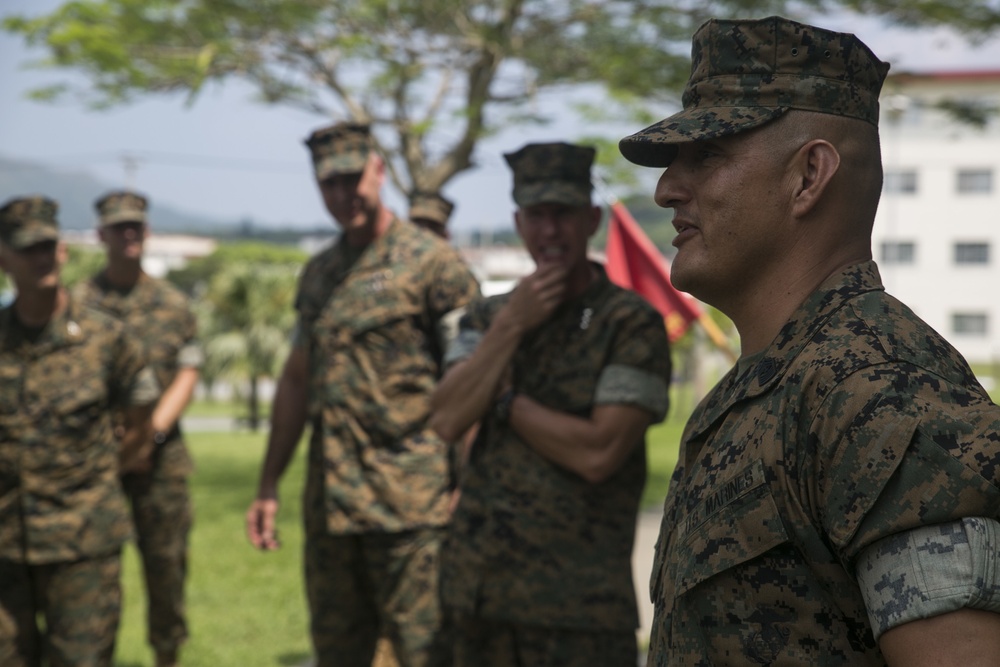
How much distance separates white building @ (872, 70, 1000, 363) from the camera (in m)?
48.5

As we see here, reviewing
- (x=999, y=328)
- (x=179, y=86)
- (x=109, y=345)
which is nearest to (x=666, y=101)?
(x=179, y=86)

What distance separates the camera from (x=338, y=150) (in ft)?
14.5

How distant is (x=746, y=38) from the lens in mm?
1713

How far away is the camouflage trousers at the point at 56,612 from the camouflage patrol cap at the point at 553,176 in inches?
89.7

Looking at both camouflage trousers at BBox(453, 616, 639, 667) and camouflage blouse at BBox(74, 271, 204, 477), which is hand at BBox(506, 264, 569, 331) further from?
camouflage blouse at BBox(74, 271, 204, 477)

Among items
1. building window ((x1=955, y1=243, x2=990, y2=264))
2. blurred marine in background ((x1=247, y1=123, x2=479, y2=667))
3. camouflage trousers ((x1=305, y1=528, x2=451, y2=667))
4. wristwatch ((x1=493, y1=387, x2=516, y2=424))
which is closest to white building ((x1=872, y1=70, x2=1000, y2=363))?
building window ((x1=955, y1=243, x2=990, y2=264))

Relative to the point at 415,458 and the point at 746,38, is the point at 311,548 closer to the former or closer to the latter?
the point at 415,458

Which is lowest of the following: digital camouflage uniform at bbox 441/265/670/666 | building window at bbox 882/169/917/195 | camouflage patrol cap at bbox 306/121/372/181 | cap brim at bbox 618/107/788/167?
digital camouflage uniform at bbox 441/265/670/666

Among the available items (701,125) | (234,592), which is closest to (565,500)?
(701,125)

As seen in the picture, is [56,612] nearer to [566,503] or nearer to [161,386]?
[161,386]

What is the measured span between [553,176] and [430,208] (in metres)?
4.02

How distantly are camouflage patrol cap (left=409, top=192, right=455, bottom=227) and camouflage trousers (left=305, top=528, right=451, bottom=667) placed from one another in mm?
3329

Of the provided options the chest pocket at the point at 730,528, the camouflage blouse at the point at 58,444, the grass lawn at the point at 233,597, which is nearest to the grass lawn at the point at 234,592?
the grass lawn at the point at 233,597

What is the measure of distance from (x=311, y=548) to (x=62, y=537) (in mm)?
930
